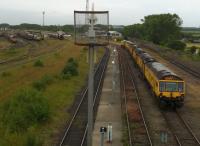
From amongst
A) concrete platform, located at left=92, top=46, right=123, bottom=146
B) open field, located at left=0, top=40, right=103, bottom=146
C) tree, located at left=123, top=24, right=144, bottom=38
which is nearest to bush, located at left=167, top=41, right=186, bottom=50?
tree, located at left=123, top=24, right=144, bottom=38

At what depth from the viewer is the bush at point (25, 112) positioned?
2232 cm

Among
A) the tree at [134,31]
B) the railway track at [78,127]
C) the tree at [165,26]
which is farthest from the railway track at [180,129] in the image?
the tree at [134,31]

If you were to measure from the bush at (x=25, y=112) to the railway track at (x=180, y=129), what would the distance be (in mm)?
7350

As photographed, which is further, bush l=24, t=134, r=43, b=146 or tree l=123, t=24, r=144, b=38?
tree l=123, t=24, r=144, b=38

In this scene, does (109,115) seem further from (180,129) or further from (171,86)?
(180,129)

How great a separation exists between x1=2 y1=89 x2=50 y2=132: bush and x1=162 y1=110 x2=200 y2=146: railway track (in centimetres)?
735

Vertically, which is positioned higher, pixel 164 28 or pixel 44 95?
pixel 164 28

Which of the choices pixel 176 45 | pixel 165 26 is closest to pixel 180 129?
pixel 176 45

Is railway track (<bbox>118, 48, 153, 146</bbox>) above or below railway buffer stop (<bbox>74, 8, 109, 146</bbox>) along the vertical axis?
below

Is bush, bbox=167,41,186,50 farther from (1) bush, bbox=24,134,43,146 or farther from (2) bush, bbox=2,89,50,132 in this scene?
(1) bush, bbox=24,134,43,146

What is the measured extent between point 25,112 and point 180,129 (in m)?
8.75

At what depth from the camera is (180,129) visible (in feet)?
77.0

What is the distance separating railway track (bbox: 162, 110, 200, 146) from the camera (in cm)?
2089

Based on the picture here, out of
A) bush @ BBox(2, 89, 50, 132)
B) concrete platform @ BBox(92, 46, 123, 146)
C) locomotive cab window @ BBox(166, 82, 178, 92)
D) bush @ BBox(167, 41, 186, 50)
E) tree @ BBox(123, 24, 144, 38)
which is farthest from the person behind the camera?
tree @ BBox(123, 24, 144, 38)
